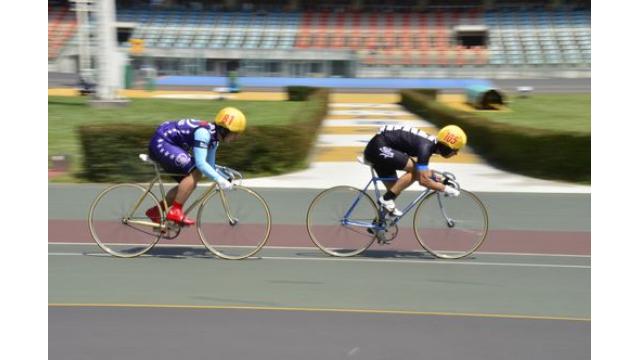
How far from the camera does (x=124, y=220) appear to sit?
841 cm

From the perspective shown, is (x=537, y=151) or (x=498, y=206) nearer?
(x=498, y=206)

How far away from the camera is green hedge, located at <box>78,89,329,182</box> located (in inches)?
544

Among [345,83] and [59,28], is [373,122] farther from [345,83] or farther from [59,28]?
[59,28]

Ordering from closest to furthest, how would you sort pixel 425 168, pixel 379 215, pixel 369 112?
pixel 425 168 → pixel 379 215 → pixel 369 112

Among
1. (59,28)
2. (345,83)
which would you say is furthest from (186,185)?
(59,28)

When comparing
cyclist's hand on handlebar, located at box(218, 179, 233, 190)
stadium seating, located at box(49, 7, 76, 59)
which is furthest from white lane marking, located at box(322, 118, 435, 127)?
stadium seating, located at box(49, 7, 76, 59)

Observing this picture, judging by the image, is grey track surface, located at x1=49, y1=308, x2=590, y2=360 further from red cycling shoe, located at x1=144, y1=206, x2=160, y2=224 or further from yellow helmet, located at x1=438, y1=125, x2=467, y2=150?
yellow helmet, located at x1=438, y1=125, x2=467, y2=150

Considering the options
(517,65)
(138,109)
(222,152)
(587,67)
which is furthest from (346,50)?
(222,152)

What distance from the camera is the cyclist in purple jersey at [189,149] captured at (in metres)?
7.89

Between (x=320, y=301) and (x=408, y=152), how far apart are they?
2226 millimetres

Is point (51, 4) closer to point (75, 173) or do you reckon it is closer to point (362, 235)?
point (75, 173)

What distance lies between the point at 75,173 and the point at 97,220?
668cm

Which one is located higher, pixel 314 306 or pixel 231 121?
pixel 231 121

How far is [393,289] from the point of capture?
714cm
